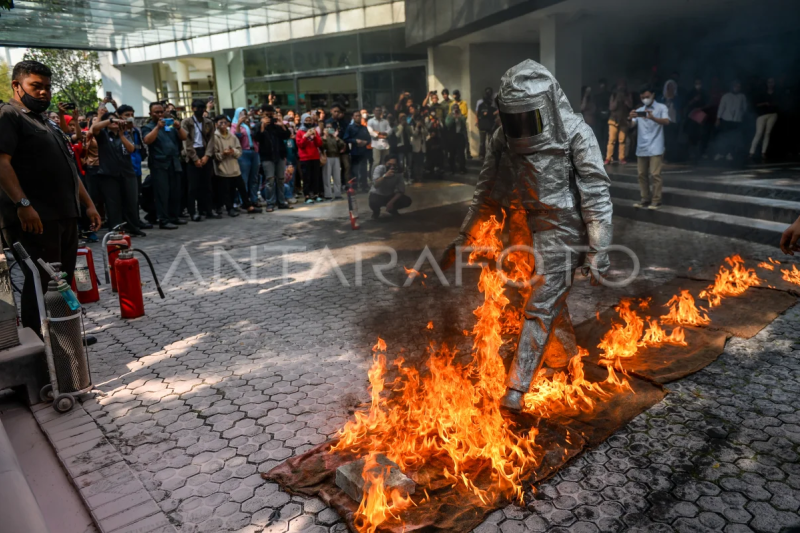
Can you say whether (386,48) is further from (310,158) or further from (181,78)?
(181,78)

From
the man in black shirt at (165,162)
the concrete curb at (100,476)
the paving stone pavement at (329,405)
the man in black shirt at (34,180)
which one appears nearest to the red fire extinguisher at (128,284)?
the paving stone pavement at (329,405)

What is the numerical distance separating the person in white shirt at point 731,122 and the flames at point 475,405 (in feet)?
31.6

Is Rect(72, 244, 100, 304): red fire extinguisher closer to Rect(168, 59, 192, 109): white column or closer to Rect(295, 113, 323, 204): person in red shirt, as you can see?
Rect(295, 113, 323, 204): person in red shirt

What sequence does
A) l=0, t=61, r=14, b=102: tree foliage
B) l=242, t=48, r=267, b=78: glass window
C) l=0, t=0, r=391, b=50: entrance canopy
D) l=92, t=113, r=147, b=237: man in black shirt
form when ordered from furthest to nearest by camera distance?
l=0, t=61, r=14, b=102: tree foliage → l=242, t=48, r=267, b=78: glass window → l=0, t=0, r=391, b=50: entrance canopy → l=92, t=113, r=147, b=237: man in black shirt

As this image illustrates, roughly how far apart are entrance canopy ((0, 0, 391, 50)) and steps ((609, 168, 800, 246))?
12.4 meters

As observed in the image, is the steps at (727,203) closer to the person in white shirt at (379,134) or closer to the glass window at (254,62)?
the person in white shirt at (379,134)

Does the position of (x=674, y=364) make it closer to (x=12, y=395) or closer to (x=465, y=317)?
(x=465, y=317)

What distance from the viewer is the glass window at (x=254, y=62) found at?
82.3 feet

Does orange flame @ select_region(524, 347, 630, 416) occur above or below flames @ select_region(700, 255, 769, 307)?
below

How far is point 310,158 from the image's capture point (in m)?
13.6

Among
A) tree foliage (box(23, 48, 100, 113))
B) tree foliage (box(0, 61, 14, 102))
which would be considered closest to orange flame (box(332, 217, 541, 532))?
tree foliage (box(23, 48, 100, 113))

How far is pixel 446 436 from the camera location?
3.42 metres

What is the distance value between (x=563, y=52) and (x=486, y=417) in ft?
40.3

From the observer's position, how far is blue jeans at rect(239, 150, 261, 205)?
12266mm
